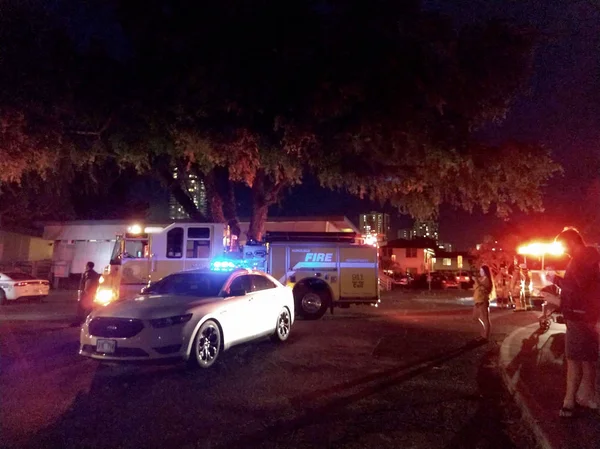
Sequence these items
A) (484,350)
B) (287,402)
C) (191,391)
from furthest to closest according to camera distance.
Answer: (484,350), (191,391), (287,402)

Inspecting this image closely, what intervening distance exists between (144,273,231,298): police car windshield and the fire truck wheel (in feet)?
19.2

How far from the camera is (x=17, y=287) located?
21.2 m

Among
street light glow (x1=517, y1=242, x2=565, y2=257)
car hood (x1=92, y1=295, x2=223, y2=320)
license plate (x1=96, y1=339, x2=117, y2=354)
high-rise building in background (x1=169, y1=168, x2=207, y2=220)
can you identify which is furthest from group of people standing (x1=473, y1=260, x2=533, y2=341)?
high-rise building in background (x1=169, y1=168, x2=207, y2=220)

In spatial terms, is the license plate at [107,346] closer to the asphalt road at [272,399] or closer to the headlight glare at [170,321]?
the asphalt road at [272,399]

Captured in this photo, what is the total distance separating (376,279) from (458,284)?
26.3 m

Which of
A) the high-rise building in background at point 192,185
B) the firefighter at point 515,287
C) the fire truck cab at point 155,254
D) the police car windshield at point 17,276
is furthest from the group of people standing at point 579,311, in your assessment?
the police car windshield at point 17,276

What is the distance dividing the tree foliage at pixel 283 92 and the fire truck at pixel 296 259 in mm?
2067

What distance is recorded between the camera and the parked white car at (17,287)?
21.1 metres

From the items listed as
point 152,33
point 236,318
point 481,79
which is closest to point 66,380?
point 236,318

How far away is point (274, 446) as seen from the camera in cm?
557

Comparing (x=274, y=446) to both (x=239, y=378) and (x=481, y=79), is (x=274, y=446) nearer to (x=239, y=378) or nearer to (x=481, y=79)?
(x=239, y=378)

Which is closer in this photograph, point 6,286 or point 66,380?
point 66,380

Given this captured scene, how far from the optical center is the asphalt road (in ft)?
19.2

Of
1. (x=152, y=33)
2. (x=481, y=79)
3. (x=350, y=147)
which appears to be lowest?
(x=350, y=147)
